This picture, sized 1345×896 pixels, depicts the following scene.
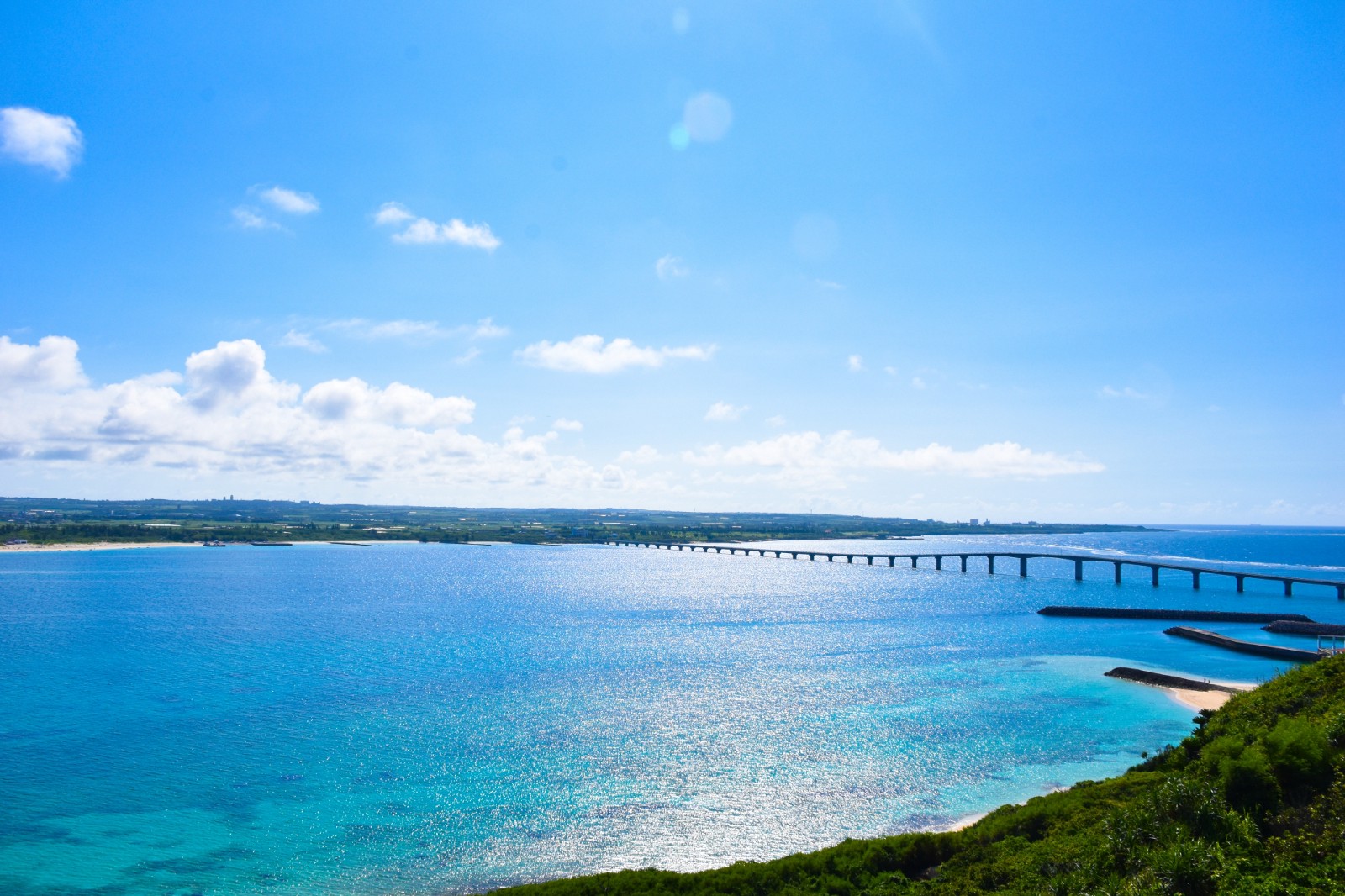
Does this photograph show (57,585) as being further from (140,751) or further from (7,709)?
(140,751)

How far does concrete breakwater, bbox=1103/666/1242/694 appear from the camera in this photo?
203 feet

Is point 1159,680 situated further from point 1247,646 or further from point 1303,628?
point 1303,628

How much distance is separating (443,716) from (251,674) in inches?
956

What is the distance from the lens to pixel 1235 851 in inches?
719

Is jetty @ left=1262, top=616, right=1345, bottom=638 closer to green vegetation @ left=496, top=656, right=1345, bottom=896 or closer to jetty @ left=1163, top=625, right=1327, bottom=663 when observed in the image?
jetty @ left=1163, top=625, right=1327, bottom=663

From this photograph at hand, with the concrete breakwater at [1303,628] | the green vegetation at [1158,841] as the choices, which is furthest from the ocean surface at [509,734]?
the green vegetation at [1158,841]

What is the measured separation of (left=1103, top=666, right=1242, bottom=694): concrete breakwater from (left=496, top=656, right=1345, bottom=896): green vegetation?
40279 millimetres

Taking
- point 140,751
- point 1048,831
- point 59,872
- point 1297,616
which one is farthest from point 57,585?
point 1297,616

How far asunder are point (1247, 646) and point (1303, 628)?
19199 mm

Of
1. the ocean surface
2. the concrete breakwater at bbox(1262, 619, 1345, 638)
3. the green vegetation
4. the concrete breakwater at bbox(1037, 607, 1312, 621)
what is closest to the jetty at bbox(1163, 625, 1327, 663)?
the ocean surface

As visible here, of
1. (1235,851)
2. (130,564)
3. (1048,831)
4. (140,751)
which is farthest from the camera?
(130,564)

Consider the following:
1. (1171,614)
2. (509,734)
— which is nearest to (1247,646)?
(1171,614)

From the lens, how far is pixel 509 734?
48312 millimetres

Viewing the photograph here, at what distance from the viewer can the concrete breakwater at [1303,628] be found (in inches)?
3531
